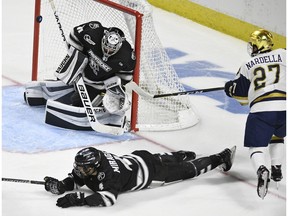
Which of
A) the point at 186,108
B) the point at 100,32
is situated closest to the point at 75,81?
the point at 100,32

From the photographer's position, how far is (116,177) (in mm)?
4582

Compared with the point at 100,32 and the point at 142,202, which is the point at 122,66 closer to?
the point at 100,32

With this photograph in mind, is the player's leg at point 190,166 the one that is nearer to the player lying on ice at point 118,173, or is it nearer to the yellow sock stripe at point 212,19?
A: the player lying on ice at point 118,173

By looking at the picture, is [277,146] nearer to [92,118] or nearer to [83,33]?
[92,118]

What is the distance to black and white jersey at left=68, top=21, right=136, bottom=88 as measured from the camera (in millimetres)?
5523

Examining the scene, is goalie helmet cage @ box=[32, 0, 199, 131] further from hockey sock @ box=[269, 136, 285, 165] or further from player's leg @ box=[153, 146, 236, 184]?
hockey sock @ box=[269, 136, 285, 165]

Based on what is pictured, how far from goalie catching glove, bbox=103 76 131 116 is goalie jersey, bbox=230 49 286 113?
3.01 feet

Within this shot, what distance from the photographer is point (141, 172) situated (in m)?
4.72

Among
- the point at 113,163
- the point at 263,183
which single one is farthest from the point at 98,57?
the point at 263,183

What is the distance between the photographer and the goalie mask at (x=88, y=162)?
4.50 meters

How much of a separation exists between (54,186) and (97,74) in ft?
3.75

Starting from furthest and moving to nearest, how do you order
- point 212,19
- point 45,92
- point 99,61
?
point 212,19
point 45,92
point 99,61

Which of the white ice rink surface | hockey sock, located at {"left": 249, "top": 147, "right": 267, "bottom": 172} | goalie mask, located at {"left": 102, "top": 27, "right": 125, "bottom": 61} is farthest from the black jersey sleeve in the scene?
hockey sock, located at {"left": 249, "top": 147, "right": 267, "bottom": 172}

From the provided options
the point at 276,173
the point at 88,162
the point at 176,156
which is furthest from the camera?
the point at 176,156
